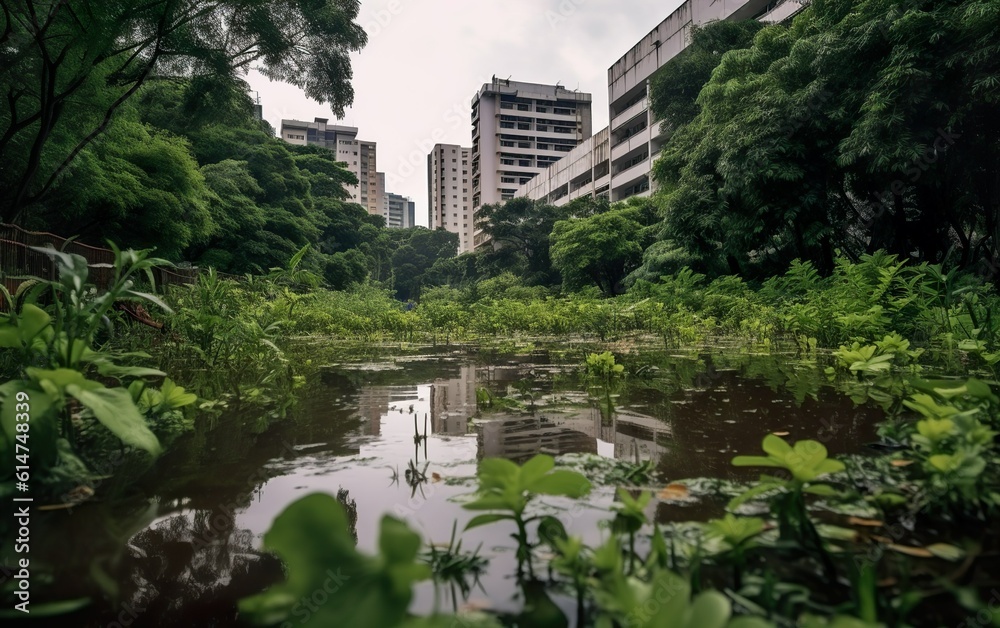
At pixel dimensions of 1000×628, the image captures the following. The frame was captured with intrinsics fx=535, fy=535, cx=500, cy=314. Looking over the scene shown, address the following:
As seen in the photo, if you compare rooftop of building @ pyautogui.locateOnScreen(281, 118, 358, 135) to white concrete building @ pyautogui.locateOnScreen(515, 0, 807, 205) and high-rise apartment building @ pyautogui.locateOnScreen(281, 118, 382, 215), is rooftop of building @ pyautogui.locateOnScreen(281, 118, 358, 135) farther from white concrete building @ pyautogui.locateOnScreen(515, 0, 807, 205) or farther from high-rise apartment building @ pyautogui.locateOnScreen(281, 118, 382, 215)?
white concrete building @ pyautogui.locateOnScreen(515, 0, 807, 205)

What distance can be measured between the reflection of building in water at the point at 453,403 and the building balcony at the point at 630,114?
27960 millimetres

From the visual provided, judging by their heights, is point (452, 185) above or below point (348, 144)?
below

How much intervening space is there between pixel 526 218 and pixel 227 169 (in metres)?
14.2

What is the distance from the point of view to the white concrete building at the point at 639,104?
22.8m

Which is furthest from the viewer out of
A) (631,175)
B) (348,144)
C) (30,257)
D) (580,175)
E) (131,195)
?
(348,144)

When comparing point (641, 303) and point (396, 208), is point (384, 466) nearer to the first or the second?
point (641, 303)

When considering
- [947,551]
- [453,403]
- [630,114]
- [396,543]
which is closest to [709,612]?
[396,543]

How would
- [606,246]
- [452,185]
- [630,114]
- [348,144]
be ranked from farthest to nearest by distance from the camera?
[348,144]
[452,185]
[630,114]
[606,246]

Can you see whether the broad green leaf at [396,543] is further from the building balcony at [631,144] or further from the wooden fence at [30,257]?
the building balcony at [631,144]

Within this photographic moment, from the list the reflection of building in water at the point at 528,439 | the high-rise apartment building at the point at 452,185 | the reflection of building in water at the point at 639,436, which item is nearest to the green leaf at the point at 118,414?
the reflection of building in water at the point at 528,439

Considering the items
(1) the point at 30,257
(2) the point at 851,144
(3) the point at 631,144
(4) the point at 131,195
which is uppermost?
(3) the point at 631,144

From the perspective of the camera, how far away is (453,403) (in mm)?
2596

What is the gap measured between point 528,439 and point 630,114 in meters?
31.1

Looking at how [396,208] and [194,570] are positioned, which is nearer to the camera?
[194,570]
